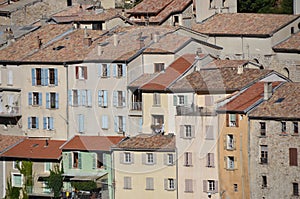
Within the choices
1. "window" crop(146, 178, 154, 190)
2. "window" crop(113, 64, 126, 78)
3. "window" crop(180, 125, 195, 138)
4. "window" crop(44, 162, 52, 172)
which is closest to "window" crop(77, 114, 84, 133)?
"window" crop(44, 162, 52, 172)

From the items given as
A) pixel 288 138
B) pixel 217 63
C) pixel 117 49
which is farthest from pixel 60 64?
pixel 288 138

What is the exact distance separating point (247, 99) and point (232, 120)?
137 centimetres

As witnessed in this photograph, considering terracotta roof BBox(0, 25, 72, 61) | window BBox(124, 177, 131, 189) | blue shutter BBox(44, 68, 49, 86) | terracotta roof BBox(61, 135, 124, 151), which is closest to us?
window BBox(124, 177, 131, 189)

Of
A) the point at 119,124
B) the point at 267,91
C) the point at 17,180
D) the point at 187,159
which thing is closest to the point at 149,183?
the point at 187,159

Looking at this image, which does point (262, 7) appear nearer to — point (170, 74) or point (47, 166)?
point (170, 74)

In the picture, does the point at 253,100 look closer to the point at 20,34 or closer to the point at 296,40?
the point at 296,40

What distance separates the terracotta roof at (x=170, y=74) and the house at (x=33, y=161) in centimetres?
554

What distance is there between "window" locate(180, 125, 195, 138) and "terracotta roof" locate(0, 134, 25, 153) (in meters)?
10.1

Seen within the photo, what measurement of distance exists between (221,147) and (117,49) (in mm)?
9455

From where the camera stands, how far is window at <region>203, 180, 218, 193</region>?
66250 mm

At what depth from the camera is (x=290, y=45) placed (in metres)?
76.1

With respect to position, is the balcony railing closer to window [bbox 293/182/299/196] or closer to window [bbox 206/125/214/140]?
window [bbox 206/125/214/140]

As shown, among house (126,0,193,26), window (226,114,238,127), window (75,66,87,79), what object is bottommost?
window (226,114,238,127)

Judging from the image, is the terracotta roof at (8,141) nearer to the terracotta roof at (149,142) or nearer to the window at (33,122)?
the window at (33,122)
